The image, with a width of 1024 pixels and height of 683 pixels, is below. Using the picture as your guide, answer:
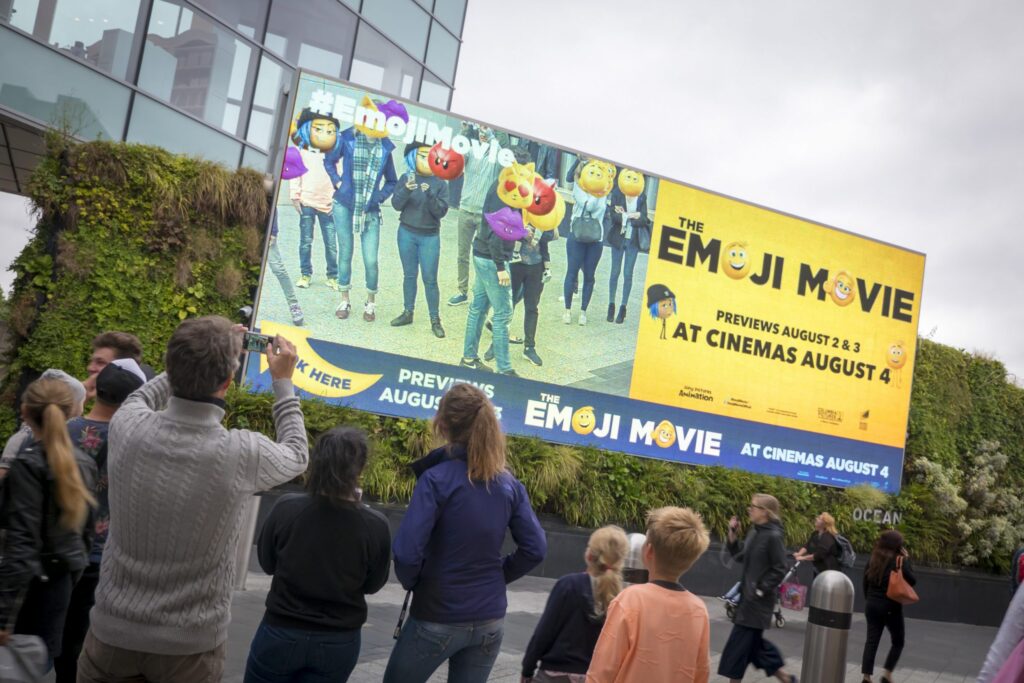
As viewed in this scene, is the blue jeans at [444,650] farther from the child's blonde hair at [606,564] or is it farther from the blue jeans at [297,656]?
the child's blonde hair at [606,564]

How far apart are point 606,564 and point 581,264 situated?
9.60 m

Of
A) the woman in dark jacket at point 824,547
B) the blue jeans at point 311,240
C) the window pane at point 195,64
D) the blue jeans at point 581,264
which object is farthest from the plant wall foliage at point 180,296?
the window pane at point 195,64

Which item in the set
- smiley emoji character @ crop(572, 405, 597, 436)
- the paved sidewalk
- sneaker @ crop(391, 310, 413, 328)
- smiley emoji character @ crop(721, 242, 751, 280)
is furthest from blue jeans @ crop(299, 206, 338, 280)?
smiley emoji character @ crop(721, 242, 751, 280)

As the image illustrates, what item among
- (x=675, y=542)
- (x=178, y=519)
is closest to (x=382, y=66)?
(x=675, y=542)

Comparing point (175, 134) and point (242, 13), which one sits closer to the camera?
point (175, 134)

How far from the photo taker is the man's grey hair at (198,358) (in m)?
2.85

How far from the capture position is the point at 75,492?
11.0 feet

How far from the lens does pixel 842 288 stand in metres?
15.8

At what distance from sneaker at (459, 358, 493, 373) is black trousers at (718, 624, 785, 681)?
6549mm

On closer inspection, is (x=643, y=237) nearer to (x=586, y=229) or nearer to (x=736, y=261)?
(x=586, y=229)

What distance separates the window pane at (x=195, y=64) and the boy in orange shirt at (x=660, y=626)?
42.7 ft

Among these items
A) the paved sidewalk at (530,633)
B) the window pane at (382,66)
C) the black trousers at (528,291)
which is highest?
the window pane at (382,66)

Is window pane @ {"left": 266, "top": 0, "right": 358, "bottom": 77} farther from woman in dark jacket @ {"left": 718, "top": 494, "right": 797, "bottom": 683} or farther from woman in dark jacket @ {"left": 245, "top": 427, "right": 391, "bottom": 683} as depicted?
woman in dark jacket @ {"left": 245, "top": 427, "right": 391, "bottom": 683}

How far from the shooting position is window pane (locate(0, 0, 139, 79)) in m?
12.6
